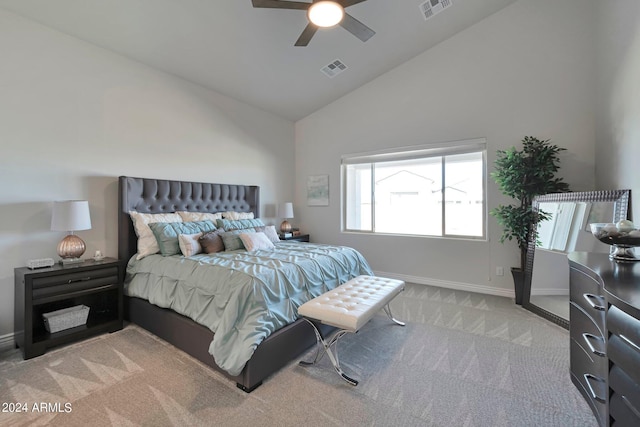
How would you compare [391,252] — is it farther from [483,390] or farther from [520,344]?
[483,390]

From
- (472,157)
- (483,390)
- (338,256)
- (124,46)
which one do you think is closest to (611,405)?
(483,390)

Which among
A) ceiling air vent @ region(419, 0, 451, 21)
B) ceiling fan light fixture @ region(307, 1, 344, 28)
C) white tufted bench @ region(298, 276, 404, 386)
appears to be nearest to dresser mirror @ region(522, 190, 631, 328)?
white tufted bench @ region(298, 276, 404, 386)

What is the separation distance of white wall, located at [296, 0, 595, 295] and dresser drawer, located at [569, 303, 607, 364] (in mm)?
2201

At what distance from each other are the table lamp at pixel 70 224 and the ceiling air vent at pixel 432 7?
4.44 metres

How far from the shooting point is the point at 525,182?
136 inches

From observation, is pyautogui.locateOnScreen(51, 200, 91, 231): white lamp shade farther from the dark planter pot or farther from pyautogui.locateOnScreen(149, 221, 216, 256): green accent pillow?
the dark planter pot

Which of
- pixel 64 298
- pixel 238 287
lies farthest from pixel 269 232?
pixel 64 298

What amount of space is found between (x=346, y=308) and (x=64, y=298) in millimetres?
2577

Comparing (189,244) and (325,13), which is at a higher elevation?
(325,13)

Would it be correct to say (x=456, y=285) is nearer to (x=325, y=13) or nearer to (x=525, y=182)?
(x=525, y=182)

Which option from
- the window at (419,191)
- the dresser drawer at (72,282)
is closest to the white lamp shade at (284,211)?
the window at (419,191)

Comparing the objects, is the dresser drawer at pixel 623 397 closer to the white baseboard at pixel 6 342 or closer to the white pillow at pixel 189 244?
the white pillow at pixel 189 244

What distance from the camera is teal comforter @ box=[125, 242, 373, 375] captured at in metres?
2.01

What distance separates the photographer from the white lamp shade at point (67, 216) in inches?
103
